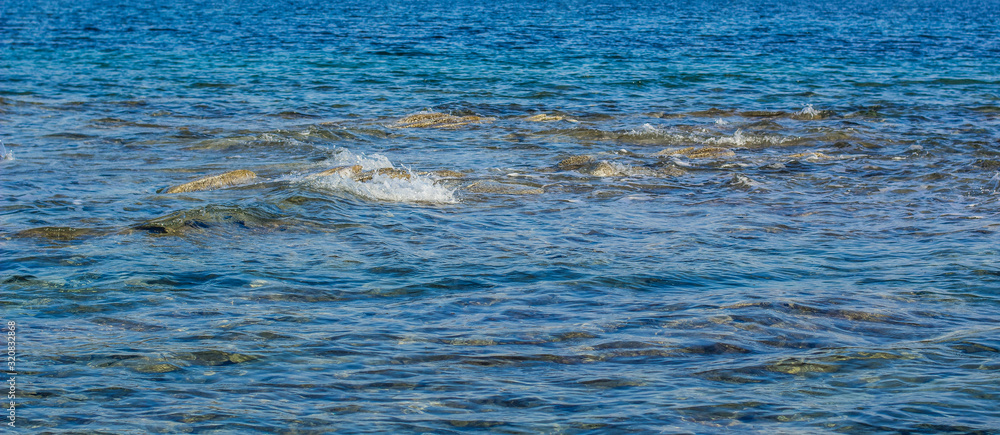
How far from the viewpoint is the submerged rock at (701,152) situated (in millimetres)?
15211

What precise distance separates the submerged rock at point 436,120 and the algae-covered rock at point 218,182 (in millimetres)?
5655

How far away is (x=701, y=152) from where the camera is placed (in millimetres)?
15367

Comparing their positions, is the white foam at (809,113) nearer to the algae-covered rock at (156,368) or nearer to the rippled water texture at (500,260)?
the rippled water texture at (500,260)

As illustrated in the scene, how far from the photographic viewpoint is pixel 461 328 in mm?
7004

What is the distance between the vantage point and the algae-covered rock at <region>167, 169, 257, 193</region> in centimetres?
1207

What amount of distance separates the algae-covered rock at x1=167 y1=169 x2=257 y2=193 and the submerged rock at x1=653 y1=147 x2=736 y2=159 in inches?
263

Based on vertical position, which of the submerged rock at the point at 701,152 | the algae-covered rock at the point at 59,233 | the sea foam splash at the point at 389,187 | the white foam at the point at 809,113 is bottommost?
the white foam at the point at 809,113


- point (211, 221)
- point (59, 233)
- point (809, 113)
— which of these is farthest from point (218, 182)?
point (809, 113)

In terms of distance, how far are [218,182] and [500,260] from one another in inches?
207

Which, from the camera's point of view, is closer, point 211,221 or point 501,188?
point 211,221

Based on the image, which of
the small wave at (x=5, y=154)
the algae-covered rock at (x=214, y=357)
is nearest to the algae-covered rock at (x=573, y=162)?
the algae-covered rock at (x=214, y=357)

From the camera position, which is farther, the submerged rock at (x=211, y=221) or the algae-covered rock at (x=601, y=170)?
the algae-covered rock at (x=601, y=170)

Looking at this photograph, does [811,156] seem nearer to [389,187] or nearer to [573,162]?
[573,162]

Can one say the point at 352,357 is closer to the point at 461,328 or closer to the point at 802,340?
the point at 461,328
